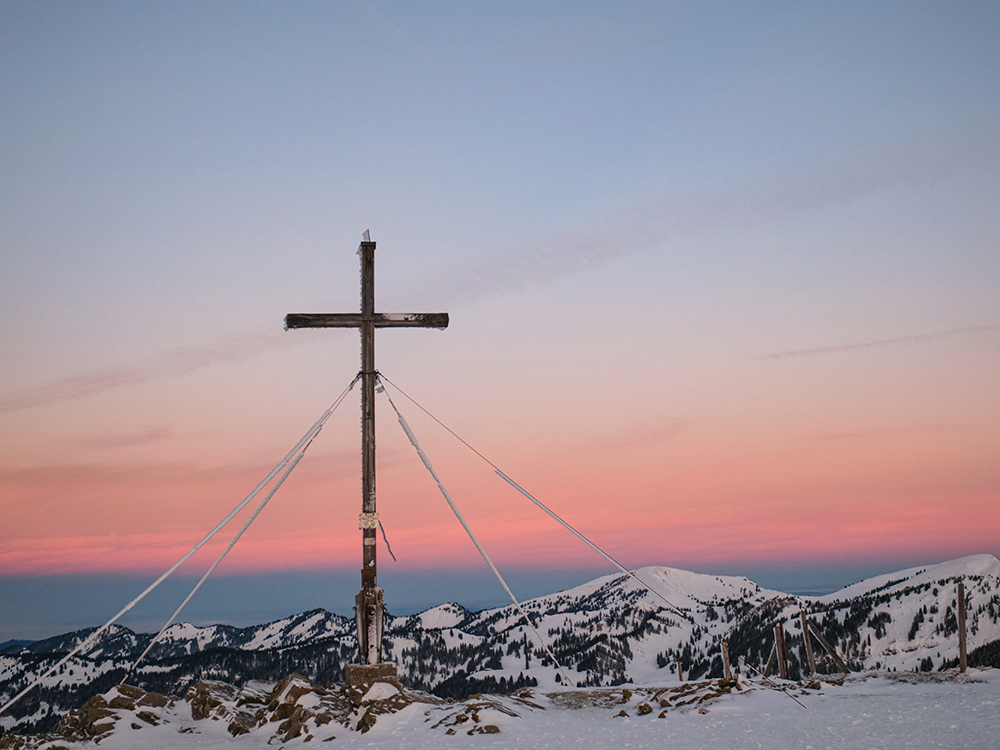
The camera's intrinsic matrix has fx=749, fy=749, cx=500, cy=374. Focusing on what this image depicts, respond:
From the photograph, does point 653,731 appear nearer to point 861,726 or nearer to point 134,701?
point 861,726

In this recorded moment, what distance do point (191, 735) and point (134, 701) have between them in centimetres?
301

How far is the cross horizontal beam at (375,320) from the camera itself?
63.9 feet

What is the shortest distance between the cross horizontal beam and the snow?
9.30m

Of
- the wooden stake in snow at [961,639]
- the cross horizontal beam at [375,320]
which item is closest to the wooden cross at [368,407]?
the cross horizontal beam at [375,320]

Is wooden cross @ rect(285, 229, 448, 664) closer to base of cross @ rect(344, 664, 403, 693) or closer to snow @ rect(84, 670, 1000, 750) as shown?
base of cross @ rect(344, 664, 403, 693)

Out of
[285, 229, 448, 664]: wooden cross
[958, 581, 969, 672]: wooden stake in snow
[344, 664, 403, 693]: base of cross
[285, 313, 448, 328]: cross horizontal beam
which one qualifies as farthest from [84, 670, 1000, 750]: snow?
[285, 313, 448, 328]: cross horizontal beam

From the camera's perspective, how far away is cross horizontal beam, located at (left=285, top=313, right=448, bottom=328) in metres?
19.5

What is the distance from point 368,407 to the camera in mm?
19125

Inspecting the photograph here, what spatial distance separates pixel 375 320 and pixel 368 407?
2286 millimetres

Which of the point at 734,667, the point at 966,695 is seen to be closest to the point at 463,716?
the point at 966,695

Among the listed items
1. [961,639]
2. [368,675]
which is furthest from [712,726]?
[961,639]

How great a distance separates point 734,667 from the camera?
446 feet

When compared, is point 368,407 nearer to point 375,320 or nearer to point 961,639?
point 375,320

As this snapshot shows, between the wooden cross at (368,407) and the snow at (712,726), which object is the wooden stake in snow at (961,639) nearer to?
the snow at (712,726)
